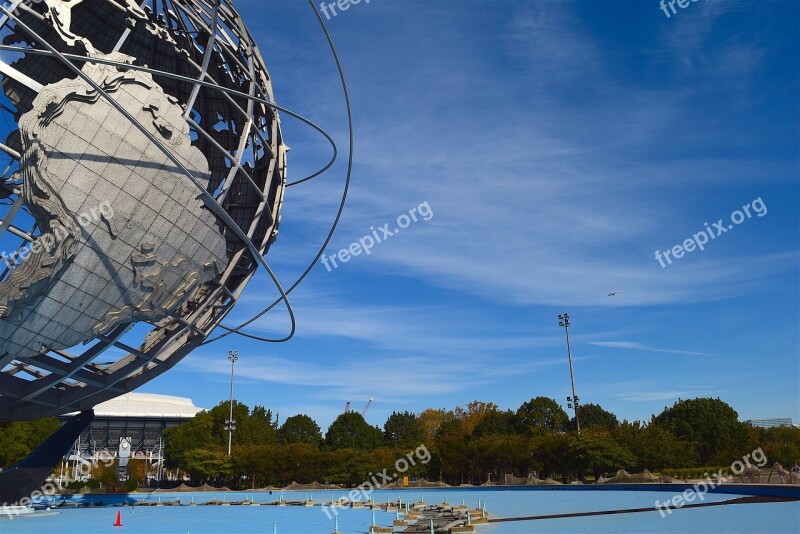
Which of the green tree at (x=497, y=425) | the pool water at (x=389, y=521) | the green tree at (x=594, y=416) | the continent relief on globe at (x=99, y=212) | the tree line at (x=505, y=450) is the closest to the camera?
the continent relief on globe at (x=99, y=212)

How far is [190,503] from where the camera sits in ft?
130

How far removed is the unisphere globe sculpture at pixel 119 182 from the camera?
50.4ft

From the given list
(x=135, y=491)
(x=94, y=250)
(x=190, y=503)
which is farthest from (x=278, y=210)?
(x=135, y=491)

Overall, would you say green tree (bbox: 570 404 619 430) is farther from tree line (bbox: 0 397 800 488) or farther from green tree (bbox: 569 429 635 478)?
green tree (bbox: 569 429 635 478)

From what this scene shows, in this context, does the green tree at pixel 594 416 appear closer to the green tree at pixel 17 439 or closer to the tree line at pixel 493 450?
the tree line at pixel 493 450

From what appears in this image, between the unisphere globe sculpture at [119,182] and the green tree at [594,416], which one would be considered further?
the green tree at [594,416]

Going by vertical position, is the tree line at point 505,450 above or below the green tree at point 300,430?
below

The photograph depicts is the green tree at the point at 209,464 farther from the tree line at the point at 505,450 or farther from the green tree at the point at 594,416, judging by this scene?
the green tree at the point at 594,416

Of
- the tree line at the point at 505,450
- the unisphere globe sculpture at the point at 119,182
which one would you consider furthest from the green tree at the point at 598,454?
the unisphere globe sculpture at the point at 119,182

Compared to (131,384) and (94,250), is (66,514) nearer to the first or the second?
(131,384)

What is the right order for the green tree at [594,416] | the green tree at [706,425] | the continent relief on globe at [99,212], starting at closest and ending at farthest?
the continent relief on globe at [99,212] < the green tree at [706,425] < the green tree at [594,416]

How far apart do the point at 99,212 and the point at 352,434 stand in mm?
73294

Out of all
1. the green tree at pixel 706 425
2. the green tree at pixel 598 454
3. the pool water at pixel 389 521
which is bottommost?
the pool water at pixel 389 521

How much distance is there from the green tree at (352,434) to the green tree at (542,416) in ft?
65.1
